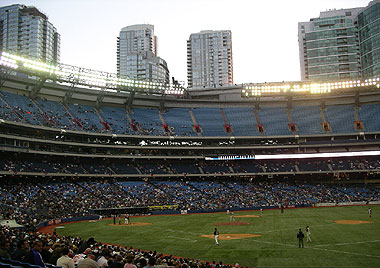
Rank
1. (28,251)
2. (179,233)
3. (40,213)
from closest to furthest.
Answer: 1. (28,251)
2. (179,233)
3. (40,213)

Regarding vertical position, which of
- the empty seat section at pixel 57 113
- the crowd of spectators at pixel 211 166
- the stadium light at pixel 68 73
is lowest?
the crowd of spectators at pixel 211 166

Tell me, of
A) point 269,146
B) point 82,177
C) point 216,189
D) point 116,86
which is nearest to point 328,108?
point 269,146

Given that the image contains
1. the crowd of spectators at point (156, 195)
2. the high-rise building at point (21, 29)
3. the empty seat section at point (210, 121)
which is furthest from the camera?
the high-rise building at point (21, 29)

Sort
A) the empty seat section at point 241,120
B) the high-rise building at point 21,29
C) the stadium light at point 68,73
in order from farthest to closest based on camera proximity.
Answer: the high-rise building at point 21,29 < the empty seat section at point 241,120 < the stadium light at point 68,73

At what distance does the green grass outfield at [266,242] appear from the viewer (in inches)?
936

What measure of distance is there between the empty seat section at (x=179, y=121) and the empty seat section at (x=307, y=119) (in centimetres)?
2660

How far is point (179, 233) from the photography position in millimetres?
37875

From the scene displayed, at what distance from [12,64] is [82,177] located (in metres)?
24.9

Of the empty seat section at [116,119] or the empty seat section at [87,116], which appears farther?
the empty seat section at [116,119]

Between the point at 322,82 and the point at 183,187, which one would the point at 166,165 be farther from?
the point at 322,82

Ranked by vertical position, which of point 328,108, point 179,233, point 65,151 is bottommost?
point 179,233

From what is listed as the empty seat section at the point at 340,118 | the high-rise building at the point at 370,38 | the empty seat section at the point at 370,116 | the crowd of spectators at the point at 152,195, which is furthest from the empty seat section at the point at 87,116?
the high-rise building at the point at 370,38

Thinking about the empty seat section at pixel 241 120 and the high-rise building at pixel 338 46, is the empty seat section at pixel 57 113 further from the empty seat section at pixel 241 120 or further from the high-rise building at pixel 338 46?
the high-rise building at pixel 338 46

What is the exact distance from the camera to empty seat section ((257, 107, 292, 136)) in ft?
280
